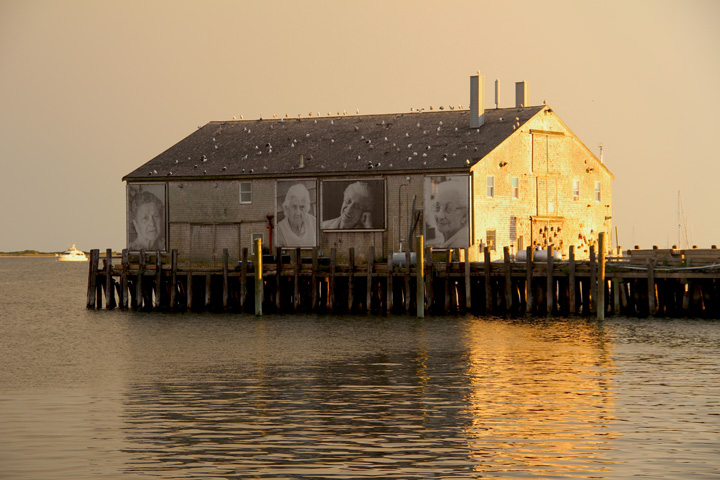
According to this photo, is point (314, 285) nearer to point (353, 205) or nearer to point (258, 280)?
point (258, 280)

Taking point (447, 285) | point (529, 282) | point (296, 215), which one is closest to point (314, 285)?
point (296, 215)

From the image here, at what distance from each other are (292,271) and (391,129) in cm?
998

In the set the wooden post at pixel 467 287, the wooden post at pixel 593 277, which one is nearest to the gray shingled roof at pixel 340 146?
the wooden post at pixel 467 287

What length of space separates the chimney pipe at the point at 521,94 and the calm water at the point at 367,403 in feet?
65.2

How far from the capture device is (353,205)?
54.0 m

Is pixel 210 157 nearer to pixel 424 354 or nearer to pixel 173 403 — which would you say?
pixel 424 354

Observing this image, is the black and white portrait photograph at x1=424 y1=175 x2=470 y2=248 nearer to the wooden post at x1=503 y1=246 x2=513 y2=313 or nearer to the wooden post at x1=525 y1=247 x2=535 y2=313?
the wooden post at x1=503 y1=246 x2=513 y2=313

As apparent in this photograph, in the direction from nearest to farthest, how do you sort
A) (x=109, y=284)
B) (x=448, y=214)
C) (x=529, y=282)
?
1. (x=529, y=282)
2. (x=448, y=214)
3. (x=109, y=284)

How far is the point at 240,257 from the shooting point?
184 feet

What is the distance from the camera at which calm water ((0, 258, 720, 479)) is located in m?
18.2

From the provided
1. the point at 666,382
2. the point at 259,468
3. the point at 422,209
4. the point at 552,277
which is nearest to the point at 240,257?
the point at 422,209

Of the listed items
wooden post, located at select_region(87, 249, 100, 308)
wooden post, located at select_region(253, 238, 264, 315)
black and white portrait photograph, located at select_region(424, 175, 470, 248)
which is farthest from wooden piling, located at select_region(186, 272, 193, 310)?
black and white portrait photograph, located at select_region(424, 175, 470, 248)

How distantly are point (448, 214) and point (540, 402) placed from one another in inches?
1106

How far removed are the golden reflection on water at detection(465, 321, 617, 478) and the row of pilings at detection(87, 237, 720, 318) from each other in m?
6.29
